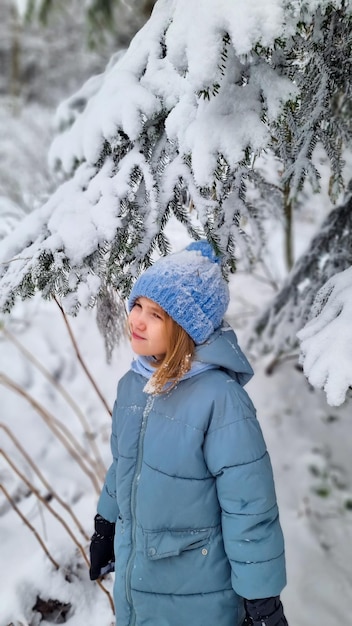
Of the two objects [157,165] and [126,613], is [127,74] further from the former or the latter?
[126,613]

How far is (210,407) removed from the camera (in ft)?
4.56

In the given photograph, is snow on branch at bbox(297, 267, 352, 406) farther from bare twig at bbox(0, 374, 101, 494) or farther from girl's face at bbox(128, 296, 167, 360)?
bare twig at bbox(0, 374, 101, 494)

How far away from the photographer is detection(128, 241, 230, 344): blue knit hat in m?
1.38

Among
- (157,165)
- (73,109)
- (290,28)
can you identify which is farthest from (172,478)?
(73,109)

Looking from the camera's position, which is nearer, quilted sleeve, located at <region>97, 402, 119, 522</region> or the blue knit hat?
the blue knit hat

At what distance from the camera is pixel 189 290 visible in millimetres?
1386

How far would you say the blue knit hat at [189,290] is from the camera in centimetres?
138

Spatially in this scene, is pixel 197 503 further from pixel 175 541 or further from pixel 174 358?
pixel 174 358

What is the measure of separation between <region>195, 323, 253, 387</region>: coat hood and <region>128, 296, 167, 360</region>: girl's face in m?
0.13

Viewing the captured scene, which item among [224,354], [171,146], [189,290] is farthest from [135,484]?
[171,146]

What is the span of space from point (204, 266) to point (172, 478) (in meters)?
0.68

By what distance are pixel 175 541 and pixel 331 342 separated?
0.80 m

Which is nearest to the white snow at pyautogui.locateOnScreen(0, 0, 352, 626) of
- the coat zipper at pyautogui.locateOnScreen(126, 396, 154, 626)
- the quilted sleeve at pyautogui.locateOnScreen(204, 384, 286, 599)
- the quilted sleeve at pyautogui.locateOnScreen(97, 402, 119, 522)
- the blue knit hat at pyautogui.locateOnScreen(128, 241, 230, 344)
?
the blue knit hat at pyautogui.locateOnScreen(128, 241, 230, 344)

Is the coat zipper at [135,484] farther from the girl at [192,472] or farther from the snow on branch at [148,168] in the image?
the snow on branch at [148,168]
